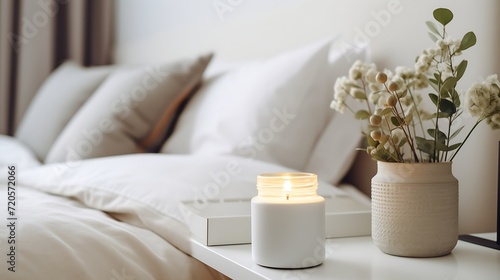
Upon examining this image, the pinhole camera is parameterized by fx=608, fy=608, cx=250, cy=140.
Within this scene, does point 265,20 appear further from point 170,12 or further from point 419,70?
point 419,70

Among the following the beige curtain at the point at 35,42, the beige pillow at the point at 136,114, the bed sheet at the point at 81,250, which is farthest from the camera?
the beige curtain at the point at 35,42

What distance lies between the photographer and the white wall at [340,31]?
111cm

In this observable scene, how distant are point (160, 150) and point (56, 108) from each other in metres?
0.64

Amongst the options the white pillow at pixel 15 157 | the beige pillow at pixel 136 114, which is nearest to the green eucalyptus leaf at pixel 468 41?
the beige pillow at pixel 136 114

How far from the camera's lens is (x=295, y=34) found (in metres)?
1.79

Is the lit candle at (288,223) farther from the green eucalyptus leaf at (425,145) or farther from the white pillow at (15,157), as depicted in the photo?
the white pillow at (15,157)

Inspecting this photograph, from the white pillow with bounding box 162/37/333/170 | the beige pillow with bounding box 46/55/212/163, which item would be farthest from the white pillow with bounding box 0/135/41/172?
the white pillow with bounding box 162/37/333/170

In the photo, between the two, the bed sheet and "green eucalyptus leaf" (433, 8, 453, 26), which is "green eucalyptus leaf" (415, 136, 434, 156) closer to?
"green eucalyptus leaf" (433, 8, 453, 26)

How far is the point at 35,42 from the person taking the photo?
3.13 metres

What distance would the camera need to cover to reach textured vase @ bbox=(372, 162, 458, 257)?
881 millimetres

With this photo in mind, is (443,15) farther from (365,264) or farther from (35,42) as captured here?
(35,42)

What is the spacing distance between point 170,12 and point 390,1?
1445 millimetres

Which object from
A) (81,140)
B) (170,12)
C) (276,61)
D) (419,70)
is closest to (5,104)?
(170,12)

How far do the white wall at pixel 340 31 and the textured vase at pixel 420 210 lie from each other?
0.84 feet
